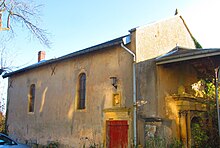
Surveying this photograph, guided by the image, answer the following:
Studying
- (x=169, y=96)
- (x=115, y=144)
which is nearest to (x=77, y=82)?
(x=115, y=144)

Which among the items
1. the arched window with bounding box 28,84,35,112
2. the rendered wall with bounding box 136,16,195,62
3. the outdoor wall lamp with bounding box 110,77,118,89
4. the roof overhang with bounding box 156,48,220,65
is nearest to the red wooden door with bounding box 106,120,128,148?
the outdoor wall lamp with bounding box 110,77,118,89

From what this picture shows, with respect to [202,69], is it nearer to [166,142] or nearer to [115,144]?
[166,142]

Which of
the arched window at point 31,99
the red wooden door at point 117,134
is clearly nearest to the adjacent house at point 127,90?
the red wooden door at point 117,134

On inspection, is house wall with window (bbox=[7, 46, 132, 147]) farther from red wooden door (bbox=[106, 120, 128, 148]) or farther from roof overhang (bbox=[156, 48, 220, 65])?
roof overhang (bbox=[156, 48, 220, 65])

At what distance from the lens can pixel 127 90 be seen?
10453mm

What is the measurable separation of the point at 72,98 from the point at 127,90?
3753 millimetres

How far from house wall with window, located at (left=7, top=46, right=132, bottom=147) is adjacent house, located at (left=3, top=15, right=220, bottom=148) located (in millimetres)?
42

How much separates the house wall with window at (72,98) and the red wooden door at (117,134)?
250 mm

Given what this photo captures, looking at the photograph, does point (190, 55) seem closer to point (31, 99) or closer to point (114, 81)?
point (114, 81)

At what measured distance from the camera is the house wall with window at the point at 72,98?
36.0ft

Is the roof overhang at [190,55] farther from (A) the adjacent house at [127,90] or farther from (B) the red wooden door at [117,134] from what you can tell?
(B) the red wooden door at [117,134]

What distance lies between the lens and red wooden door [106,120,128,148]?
10.3m

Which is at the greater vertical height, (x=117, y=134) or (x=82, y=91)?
(x=82, y=91)

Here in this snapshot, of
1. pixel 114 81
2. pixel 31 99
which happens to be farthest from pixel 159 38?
pixel 31 99
